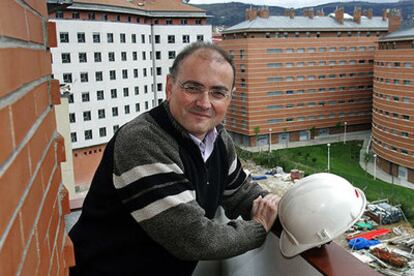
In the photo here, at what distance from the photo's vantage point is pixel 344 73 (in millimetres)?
36250

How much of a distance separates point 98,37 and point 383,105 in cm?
1937

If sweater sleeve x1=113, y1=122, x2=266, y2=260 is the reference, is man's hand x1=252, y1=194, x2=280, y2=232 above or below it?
below

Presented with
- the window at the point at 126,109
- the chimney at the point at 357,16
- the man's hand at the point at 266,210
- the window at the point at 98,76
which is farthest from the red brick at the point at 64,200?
the chimney at the point at 357,16

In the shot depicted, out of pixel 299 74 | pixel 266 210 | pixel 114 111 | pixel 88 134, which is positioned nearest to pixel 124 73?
pixel 114 111

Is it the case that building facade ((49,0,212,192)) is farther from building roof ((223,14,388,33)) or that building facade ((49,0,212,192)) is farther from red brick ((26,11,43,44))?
red brick ((26,11,43,44))

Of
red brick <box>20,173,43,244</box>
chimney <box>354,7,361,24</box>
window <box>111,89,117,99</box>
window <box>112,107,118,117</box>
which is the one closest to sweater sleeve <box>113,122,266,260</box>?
red brick <box>20,173,43,244</box>

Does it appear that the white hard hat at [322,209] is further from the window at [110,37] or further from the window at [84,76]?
the window at [110,37]

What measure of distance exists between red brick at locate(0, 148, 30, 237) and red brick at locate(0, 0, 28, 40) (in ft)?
0.65

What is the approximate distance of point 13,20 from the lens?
708mm

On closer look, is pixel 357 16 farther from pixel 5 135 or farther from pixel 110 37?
pixel 5 135

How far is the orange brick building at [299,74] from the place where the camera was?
33000mm

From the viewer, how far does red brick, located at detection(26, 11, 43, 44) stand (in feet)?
2.93

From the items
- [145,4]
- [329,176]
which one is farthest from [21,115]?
[145,4]

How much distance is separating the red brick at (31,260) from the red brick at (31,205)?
0.09ft
